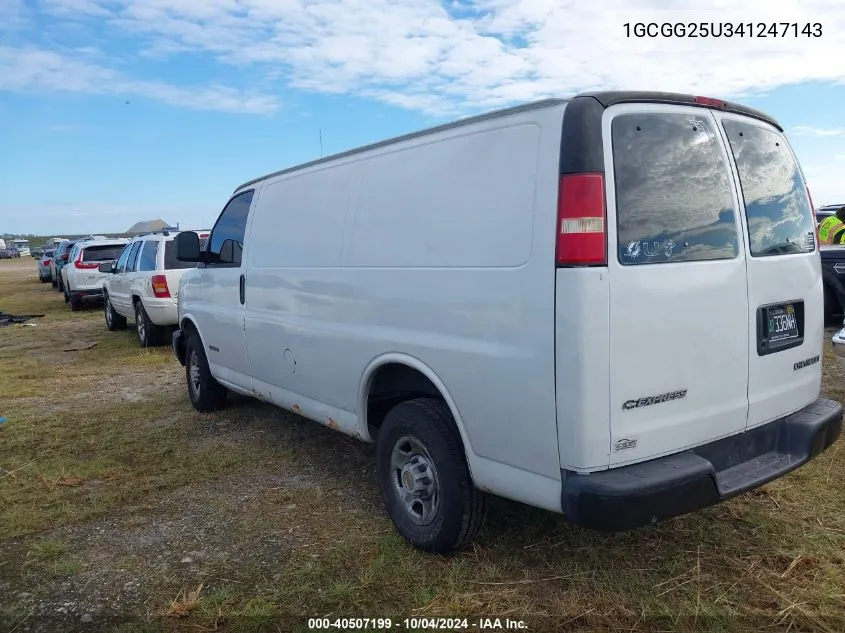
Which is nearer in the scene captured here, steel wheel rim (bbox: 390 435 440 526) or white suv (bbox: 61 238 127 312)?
steel wheel rim (bbox: 390 435 440 526)

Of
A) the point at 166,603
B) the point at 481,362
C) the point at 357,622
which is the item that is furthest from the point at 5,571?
the point at 481,362

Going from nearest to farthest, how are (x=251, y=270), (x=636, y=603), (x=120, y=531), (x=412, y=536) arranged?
(x=636, y=603), (x=412, y=536), (x=120, y=531), (x=251, y=270)

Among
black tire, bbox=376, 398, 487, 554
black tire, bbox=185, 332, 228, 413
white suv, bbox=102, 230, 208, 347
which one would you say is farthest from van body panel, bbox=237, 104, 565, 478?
white suv, bbox=102, 230, 208, 347

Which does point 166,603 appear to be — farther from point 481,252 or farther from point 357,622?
point 481,252

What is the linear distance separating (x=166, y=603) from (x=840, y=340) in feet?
17.5

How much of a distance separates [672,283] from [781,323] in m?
0.86

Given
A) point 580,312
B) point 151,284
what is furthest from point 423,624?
point 151,284

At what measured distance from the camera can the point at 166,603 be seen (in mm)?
3260

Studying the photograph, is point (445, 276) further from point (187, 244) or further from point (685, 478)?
point (187, 244)

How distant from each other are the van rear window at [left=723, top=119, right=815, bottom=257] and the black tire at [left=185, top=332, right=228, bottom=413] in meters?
4.69

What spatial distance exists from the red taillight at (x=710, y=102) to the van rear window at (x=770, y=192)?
9 centimetres

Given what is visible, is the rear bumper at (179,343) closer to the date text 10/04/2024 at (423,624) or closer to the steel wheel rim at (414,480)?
the steel wheel rim at (414,480)

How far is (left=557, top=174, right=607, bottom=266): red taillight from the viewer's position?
104 inches

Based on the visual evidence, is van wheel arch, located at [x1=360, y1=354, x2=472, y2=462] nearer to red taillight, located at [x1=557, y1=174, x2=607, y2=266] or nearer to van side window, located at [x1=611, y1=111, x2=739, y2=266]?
red taillight, located at [x1=557, y1=174, x2=607, y2=266]
